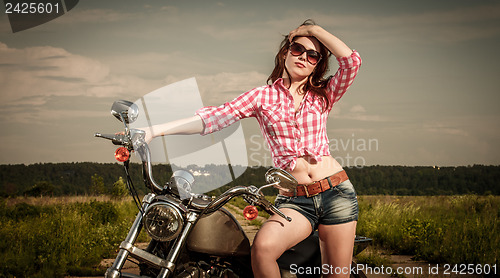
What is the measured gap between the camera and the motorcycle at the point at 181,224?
6.74 feet

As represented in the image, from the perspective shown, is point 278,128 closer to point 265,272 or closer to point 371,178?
point 265,272

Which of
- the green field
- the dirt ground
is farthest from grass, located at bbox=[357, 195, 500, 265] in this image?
the dirt ground

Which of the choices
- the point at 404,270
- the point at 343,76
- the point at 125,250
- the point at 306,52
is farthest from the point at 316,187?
the point at 404,270

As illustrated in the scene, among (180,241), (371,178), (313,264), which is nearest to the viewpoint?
(180,241)

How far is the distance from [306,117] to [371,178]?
19.7 metres

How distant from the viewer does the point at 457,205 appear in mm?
10664

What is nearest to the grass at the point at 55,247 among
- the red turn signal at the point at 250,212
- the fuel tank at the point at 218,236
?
the fuel tank at the point at 218,236

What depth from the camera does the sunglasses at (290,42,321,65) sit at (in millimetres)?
3041

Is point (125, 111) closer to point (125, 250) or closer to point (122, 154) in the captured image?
point (122, 154)

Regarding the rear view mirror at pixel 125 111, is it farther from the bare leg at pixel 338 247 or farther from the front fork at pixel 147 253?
the bare leg at pixel 338 247

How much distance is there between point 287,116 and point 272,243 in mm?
883

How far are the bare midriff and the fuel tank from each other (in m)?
0.62

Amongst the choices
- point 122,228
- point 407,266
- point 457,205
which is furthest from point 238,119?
point 457,205

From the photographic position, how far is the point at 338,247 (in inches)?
107
